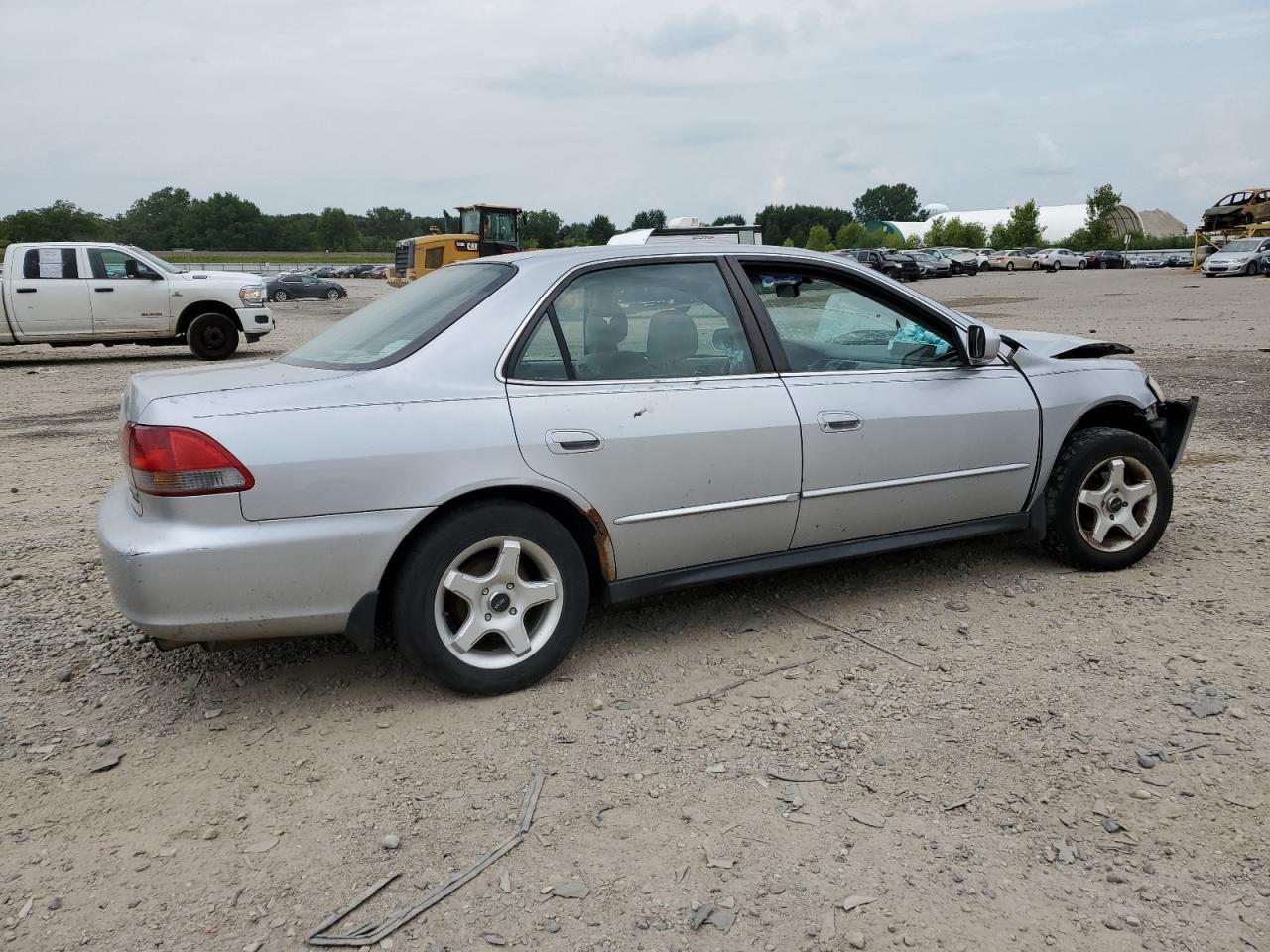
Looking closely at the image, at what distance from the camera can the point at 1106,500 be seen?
4.63m

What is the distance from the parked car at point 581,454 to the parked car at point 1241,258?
39.0m

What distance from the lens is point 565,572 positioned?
3.57 meters

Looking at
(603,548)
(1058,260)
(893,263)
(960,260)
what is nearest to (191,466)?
(603,548)

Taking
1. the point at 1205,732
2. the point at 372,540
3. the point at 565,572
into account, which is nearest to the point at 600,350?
the point at 565,572

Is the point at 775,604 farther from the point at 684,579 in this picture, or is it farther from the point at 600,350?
the point at 600,350

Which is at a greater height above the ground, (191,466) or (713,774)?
(191,466)

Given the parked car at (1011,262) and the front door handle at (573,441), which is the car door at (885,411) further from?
the parked car at (1011,262)

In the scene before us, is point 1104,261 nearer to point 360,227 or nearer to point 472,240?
point 472,240

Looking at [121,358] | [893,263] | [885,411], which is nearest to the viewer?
[885,411]

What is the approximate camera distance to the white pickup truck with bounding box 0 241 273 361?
14.8 m

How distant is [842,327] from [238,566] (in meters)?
2.56

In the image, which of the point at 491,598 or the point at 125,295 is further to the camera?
the point at 125,295

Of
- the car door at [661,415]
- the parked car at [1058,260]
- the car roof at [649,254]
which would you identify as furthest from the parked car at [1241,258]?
the car door at [661,415]

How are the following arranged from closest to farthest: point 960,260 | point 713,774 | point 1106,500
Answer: point 713,774, point 1106,500, point 960,260
